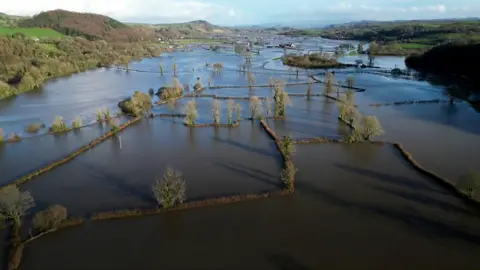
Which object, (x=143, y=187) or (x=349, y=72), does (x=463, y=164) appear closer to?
(x=143, y=187)

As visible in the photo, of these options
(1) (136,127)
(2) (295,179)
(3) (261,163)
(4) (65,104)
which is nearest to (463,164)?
(2) (295,179)

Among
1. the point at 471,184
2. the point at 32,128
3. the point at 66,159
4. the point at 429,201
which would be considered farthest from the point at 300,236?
the point at 32,128

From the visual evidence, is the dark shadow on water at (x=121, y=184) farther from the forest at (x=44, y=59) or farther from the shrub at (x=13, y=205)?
the forest at (x=44, y=59)

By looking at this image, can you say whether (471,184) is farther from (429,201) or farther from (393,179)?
(393,179)

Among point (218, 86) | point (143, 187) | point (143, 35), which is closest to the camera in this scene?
point (143, 187)

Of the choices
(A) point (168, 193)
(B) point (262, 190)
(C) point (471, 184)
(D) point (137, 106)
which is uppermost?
(D) point (137, 106)

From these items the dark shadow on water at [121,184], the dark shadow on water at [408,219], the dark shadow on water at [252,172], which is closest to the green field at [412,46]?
the dark shadow on water at [252,172]
